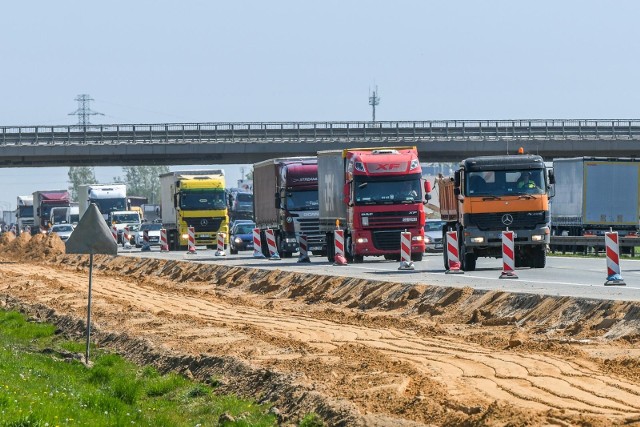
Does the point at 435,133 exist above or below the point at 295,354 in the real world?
above

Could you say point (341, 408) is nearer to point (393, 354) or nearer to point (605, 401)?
point (605, 401)

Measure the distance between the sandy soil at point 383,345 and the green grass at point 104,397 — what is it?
0.39m

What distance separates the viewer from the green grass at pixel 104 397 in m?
14.2

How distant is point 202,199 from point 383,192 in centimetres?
2281

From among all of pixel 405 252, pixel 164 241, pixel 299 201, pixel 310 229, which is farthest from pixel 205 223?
pixel 405 252

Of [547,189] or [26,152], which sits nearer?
→ [547,189]

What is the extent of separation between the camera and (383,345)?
1897cm

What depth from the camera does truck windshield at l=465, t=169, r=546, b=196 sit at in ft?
112

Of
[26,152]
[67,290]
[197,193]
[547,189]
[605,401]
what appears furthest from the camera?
[26,152]

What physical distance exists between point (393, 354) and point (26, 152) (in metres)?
70.8

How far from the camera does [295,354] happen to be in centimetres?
1842

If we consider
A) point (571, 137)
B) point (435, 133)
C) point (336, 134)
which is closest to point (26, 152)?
point (336, 134)

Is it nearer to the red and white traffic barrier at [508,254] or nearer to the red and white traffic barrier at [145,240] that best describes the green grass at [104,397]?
the red and white traffic barrier at [508,254]

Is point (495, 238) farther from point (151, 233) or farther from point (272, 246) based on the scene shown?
point (151, 233)
